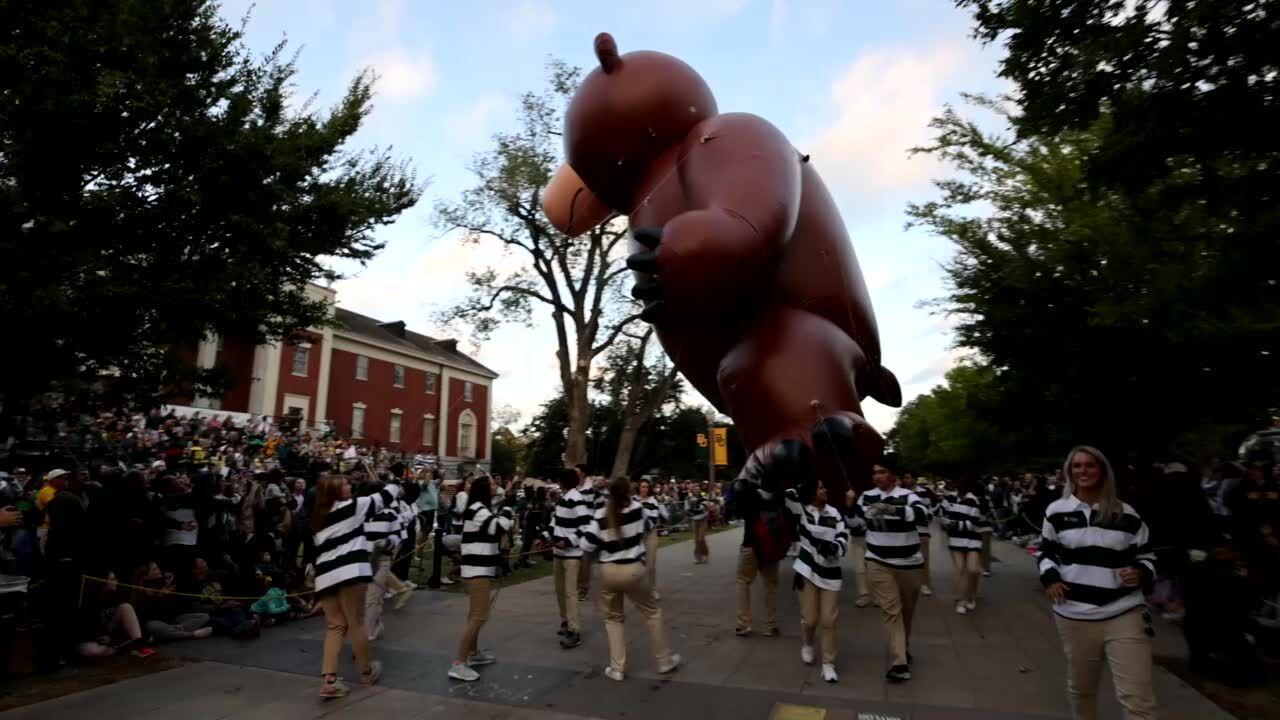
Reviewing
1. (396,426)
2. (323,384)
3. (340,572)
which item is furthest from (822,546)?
(396,426)

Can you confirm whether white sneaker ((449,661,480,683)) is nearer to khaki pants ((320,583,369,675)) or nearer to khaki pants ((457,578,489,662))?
khaki pants ((457,578,489,662))

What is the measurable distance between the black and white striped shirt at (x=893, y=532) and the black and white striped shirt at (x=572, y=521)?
300 centimetres

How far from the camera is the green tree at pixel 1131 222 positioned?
15.8ft

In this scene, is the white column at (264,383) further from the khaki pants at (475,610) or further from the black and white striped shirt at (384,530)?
the khaki pants at (475,610)

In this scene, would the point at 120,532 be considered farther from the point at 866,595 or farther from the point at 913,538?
the point at 866,595

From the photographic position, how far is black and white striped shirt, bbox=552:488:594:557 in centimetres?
741

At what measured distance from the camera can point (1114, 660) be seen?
355 centimetres

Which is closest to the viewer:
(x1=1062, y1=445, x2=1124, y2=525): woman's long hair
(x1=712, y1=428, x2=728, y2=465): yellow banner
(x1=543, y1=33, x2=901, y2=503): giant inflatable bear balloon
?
(x1=1062, y1=445, x2=1124, y2=525): woman's long hair

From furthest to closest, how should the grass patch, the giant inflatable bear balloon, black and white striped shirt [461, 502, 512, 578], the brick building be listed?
the brick building < the grass patch < black and white striped shirt [461, 502, 512, 578] < the giant inflatable bear balloon

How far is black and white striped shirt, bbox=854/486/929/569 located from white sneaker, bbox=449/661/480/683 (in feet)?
11.1

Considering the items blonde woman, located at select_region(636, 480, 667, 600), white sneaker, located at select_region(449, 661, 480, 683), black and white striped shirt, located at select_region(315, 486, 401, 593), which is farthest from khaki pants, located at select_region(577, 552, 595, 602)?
black and white striped shirt, located at select_region(315, 486, 401, 593)

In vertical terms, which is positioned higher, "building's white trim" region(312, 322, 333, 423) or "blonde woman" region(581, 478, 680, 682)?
"building's white trim" region(312, 322, 333, 423)

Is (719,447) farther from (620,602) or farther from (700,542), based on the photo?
(620,602)

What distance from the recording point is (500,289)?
20.6 meters
